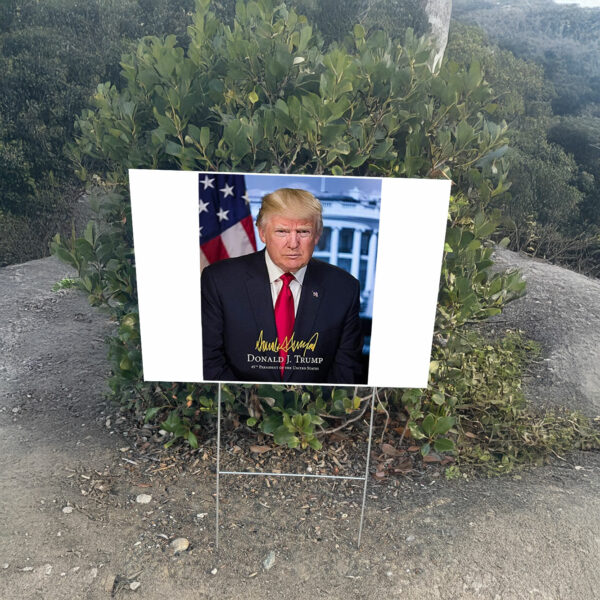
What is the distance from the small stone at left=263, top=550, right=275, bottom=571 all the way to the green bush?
564mm

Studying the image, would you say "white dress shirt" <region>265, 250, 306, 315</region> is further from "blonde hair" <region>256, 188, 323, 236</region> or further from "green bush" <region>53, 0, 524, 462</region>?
"green bush" <region>53, 0, 524, 462</region>

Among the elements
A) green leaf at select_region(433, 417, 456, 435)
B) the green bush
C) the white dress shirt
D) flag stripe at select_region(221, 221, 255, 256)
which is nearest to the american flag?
flag stripe at select_region(221, 221, 255, 256)

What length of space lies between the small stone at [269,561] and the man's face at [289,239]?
56.4 inches

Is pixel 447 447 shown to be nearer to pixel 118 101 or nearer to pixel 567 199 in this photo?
pixel 118 101

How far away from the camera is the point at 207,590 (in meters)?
2.48

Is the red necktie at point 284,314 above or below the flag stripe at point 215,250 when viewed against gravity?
below

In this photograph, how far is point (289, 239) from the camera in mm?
2223

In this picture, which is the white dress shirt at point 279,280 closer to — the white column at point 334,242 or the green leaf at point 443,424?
the white column at point 334,242

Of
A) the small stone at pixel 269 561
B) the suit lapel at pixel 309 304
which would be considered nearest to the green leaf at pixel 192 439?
the small stone at pixel 269 561

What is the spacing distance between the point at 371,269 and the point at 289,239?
36 cm

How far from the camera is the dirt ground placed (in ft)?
8.28
